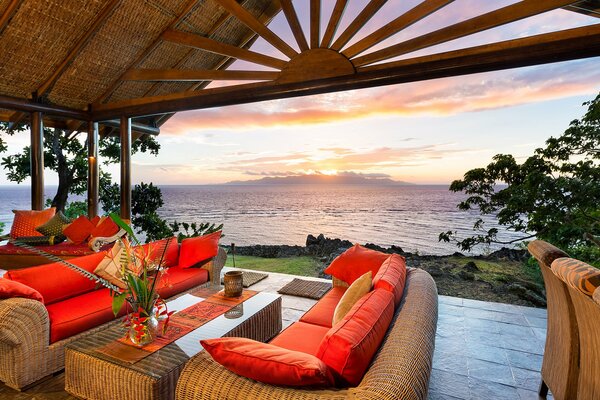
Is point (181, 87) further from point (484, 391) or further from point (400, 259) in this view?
point (484, 391)

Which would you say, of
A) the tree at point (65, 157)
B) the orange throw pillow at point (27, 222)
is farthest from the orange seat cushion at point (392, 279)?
the tree at point (65, 157)

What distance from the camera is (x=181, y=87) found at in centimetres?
673

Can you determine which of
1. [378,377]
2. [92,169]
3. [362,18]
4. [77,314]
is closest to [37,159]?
[92,169]

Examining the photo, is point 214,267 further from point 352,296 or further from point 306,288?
point 352,296

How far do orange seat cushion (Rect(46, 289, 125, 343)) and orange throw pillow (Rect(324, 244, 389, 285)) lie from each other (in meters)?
1.82

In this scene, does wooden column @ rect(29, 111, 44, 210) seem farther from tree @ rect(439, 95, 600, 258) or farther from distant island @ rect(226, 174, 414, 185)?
distant island @ rect(226, 174, 414, 185)

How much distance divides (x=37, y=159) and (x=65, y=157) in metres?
2.95

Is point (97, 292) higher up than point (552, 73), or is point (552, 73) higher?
point (552, 73)

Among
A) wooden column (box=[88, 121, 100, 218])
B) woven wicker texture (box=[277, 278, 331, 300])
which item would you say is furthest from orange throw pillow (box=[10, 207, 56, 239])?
woven wicker texture (box=[277, 278, 331, 300])

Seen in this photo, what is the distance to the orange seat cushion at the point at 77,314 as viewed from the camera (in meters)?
2.24

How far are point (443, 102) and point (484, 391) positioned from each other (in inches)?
215

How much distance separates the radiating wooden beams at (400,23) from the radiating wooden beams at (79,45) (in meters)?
3.18

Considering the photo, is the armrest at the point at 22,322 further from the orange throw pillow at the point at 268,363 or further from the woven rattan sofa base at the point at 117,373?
the orange throw pillow at the point at 268,363

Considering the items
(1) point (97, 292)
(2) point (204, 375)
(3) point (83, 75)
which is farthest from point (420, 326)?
(3) point (83, 75)
